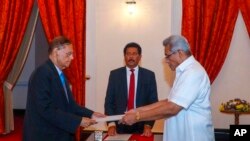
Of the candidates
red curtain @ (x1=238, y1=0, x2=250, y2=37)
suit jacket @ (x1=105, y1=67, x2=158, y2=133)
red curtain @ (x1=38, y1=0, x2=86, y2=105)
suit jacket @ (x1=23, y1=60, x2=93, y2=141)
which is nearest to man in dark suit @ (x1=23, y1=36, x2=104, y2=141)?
suit jacket @ (x1=23, y1=60, x2=93, y2=141)

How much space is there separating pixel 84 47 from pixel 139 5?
1139mm

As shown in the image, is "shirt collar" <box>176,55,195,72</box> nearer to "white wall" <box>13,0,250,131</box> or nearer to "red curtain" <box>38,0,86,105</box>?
"white wall" <box>13,0,250,131</box>

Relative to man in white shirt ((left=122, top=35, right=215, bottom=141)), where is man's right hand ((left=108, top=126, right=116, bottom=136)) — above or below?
below

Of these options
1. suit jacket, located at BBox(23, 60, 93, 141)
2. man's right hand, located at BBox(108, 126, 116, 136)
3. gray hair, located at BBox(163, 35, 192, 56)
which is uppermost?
gray hair, located at BBox(163, 35, 192, 56)

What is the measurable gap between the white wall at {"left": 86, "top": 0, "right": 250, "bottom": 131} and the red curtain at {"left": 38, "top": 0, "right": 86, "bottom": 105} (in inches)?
6.1

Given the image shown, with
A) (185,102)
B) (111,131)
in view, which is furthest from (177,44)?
(111,131)

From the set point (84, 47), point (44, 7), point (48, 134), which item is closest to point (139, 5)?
point (84, 47)

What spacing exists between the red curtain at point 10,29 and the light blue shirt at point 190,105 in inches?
166

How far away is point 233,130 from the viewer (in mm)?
2641

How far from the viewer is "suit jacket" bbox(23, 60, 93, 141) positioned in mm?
3135

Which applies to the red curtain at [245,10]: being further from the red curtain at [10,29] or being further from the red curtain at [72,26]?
the red curtain at [10,29]

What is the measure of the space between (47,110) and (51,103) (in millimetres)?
71

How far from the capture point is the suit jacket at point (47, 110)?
3.13 meters

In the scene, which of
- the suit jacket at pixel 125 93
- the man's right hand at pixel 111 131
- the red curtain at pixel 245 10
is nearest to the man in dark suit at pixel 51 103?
the man's right hand at pixel 111 131
